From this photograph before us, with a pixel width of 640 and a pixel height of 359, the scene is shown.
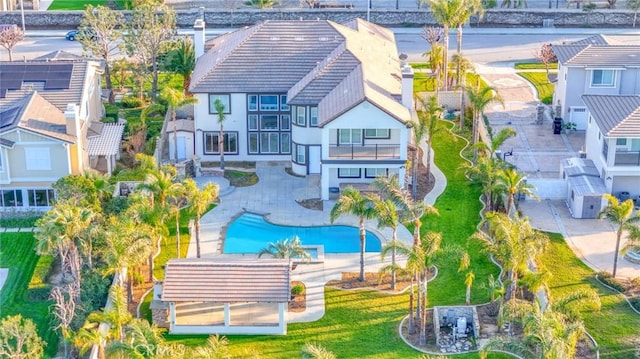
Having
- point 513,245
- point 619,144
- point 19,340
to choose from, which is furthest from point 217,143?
point 19,340

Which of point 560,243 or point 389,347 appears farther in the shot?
point 560,243

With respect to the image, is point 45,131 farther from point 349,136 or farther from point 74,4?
point 74,4

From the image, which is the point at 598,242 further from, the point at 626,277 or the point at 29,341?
the point at 29,341

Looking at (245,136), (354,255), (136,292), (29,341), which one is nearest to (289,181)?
(245,136)

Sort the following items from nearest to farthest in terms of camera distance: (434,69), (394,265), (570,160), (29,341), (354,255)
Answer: (29,341) < (394,265) < (354,255) < (570,160) < (434,69)

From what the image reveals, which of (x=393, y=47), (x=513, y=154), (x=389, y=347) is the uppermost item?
(x=393, y=47)
